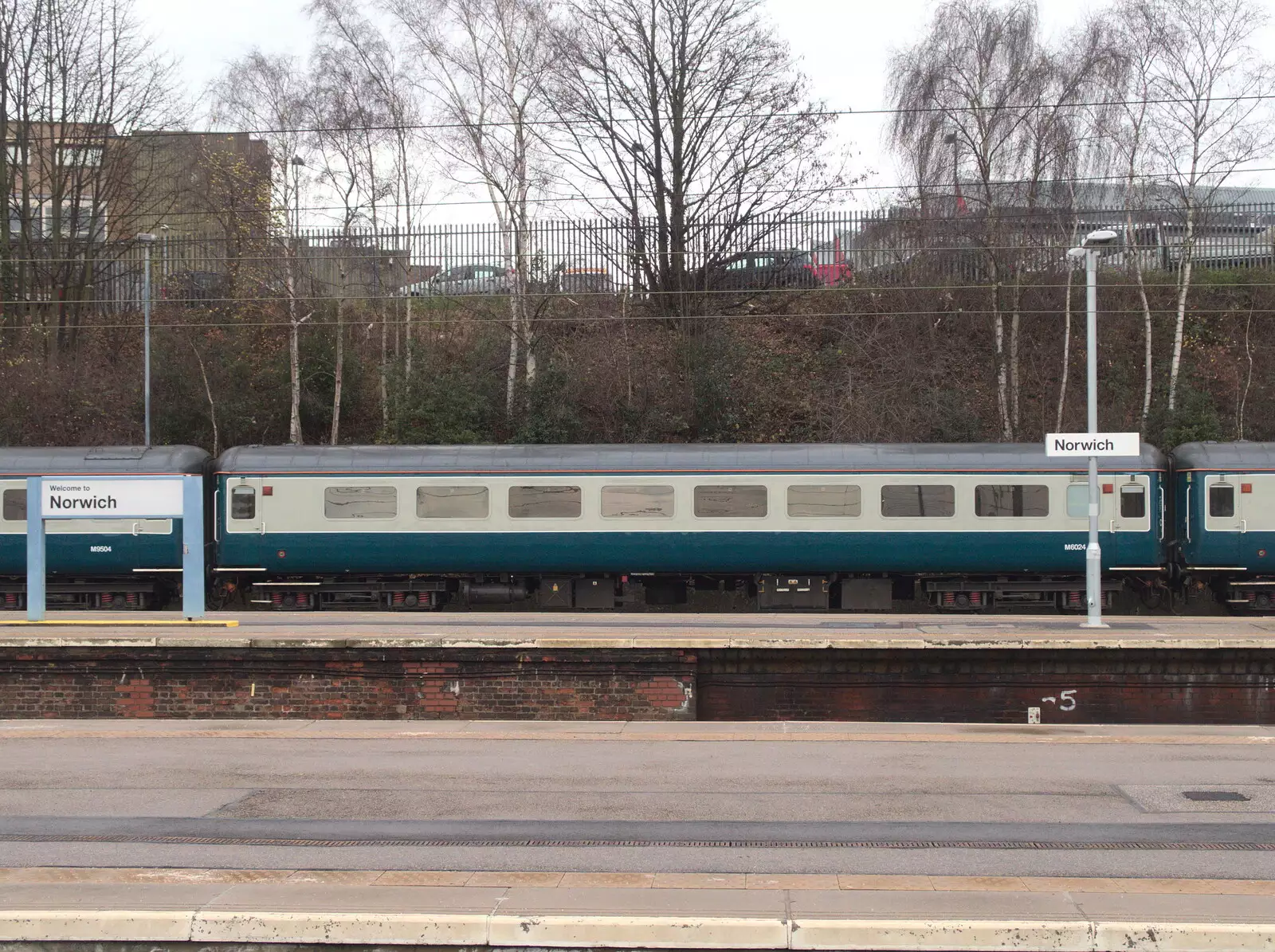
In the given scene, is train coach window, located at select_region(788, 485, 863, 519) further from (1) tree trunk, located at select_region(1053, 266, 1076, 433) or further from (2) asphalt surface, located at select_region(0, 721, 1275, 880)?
(2) asphalt surface, located at select_region(0, 721, 1275, 880)

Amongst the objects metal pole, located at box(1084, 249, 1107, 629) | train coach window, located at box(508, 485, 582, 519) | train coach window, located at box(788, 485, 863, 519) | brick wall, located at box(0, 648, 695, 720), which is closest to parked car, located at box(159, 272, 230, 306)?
train coach window, located at box(508, 485, 582, 519)

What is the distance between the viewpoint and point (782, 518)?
2170cm

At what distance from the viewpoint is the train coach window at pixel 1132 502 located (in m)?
21.4

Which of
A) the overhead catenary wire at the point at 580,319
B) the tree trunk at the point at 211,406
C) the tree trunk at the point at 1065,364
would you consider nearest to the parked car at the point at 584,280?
the overhead catenary wire at the point at 580,319

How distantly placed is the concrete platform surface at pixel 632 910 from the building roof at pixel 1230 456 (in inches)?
645

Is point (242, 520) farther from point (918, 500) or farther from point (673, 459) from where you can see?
point (918, 500)

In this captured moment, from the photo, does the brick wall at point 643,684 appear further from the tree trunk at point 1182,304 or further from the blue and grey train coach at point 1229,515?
the tree trunk at point 1182,304

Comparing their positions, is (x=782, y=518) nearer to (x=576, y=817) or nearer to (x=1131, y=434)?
(x=1131, y=434)

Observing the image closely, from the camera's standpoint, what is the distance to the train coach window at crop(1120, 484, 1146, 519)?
21.4 m

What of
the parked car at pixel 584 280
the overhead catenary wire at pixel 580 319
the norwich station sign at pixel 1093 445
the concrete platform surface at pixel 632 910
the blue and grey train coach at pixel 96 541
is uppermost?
the parked car at pixel 584 280

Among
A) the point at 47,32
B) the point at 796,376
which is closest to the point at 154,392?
the point at 47,32

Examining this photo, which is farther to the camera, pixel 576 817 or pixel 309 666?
pixel 309 666

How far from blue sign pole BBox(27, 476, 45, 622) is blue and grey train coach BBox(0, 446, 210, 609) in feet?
18.5

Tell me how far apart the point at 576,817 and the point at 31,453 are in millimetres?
18590
